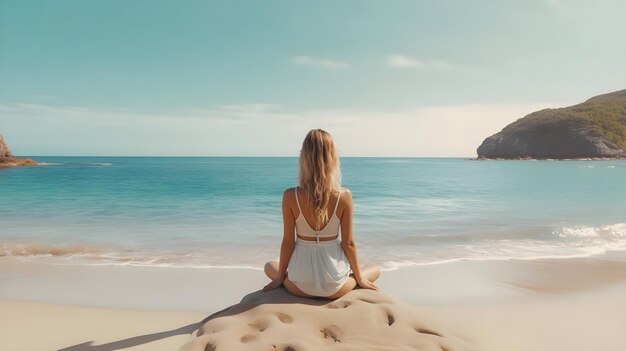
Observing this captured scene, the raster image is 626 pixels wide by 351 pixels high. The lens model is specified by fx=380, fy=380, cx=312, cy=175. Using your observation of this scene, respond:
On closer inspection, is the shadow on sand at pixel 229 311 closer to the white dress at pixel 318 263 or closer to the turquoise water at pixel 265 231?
the white dress at pixel 318 263

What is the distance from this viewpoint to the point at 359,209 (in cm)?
1723

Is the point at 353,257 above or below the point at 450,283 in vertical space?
above

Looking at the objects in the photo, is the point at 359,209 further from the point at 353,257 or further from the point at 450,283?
the point at 353,257

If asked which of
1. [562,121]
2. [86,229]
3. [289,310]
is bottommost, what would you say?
[86,229]

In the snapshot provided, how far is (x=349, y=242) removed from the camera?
4234mm

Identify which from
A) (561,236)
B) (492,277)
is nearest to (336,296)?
(492,277)

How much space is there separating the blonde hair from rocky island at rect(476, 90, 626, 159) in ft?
412

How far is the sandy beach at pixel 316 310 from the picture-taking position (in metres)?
3.46

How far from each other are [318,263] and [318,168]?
41.2 inches

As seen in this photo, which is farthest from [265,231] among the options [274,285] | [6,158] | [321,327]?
[6,158]

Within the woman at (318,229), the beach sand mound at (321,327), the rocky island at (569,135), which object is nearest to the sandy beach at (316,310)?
the beach sand mound at (321,327)

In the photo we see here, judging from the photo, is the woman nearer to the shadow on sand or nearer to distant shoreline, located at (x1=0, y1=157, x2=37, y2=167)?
the shadow on sand

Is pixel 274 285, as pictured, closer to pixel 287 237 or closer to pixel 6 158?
pixel 287 237

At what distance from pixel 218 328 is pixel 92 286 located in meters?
3.73
